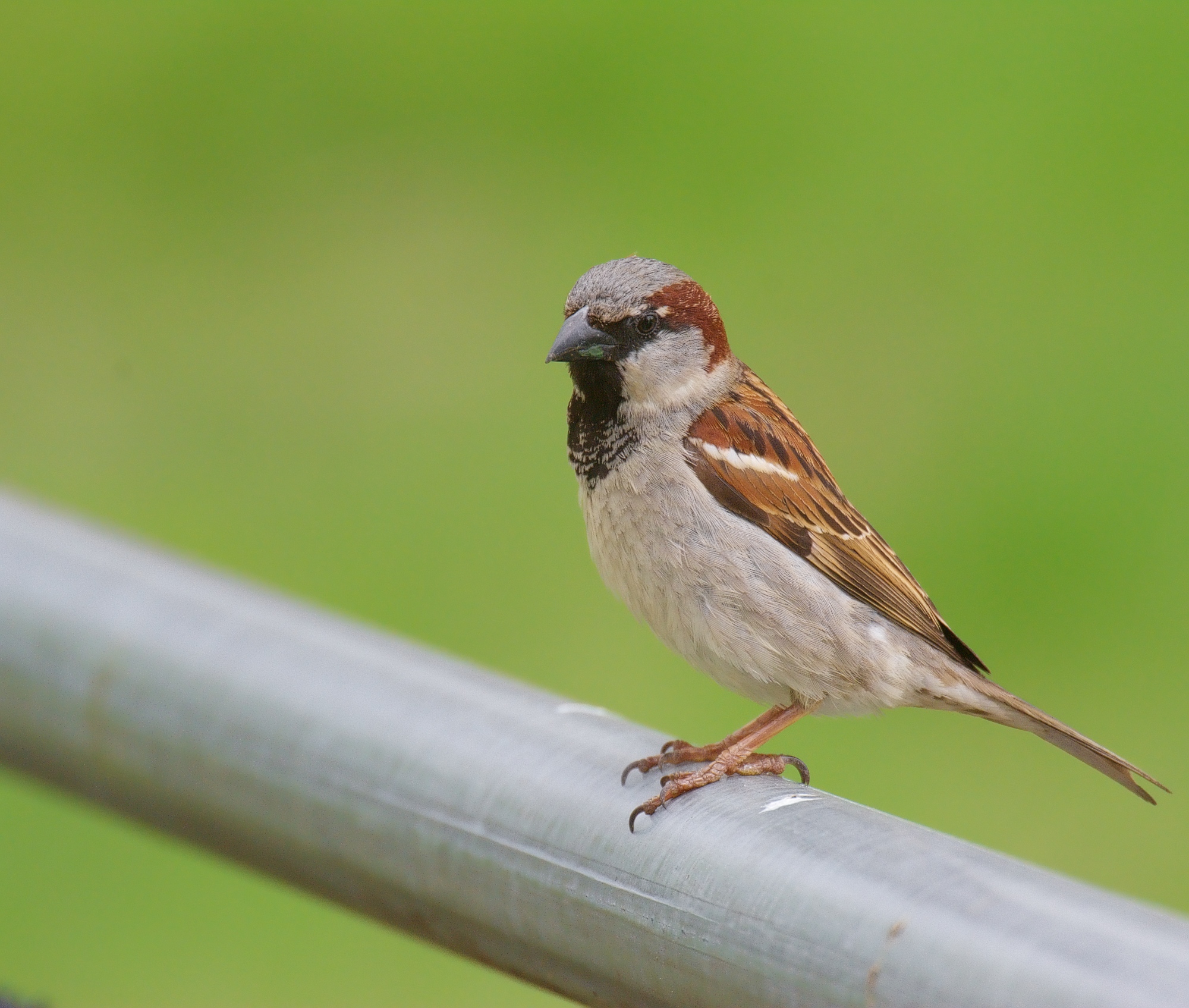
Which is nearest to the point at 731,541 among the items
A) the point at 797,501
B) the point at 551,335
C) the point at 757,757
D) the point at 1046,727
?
the point at 797,501

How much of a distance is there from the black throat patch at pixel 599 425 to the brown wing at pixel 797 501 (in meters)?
0.10

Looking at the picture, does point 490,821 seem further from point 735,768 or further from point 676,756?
point 735,768

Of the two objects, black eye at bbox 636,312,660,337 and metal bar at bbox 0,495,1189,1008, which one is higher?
black eye at bbox 636,312,660,337

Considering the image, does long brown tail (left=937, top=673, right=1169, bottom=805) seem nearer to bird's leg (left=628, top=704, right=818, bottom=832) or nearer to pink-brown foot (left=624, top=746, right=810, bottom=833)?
bird's leg (left=628, top=704, right=818, bottom=832)

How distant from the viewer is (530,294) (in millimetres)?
6180

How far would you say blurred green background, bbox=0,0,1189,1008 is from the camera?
457 centimetres

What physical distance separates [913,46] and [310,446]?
291cm

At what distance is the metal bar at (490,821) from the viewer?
106 centimetres

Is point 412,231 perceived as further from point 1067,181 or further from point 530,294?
point 1067,181

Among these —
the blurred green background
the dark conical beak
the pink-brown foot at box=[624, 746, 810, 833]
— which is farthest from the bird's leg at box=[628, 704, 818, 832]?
the blurred green background

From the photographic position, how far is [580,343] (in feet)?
7.27

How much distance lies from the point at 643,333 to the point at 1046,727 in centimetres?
82

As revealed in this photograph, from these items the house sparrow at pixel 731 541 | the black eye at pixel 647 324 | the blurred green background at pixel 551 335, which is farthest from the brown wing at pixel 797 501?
the blurred green background at pixel 551 335

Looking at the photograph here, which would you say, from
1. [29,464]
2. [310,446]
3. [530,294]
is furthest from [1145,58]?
[29,464]
